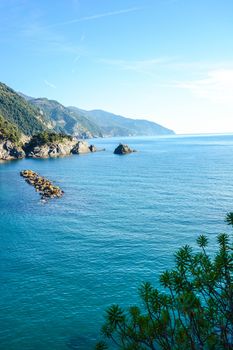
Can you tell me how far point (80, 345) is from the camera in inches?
1495

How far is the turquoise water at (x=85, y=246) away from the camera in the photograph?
42469 mm

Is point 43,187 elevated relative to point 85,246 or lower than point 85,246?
elevated

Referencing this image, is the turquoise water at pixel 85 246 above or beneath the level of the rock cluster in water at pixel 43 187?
beneath

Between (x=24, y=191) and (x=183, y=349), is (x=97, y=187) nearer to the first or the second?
(x=24, y=191)

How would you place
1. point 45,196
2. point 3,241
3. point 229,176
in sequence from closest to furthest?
point 3,241, point 45,196, point 229,176

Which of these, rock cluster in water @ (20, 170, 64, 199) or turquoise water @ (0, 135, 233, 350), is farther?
rock cluster in water @ (20, 170, 64, 199)

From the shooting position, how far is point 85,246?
64.9 meters

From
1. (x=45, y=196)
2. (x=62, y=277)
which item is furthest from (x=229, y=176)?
A: (x=62, y=277)

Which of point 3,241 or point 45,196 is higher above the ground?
point 45,196

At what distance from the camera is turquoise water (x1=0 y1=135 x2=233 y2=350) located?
42469 millimetres

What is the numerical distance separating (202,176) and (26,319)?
109845 millimetres

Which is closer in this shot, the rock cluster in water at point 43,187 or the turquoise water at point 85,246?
the turquoise water at point 85,246

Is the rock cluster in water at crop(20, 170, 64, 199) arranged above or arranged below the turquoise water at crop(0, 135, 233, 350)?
above

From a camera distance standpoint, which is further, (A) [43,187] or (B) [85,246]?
(A) [43,187]
